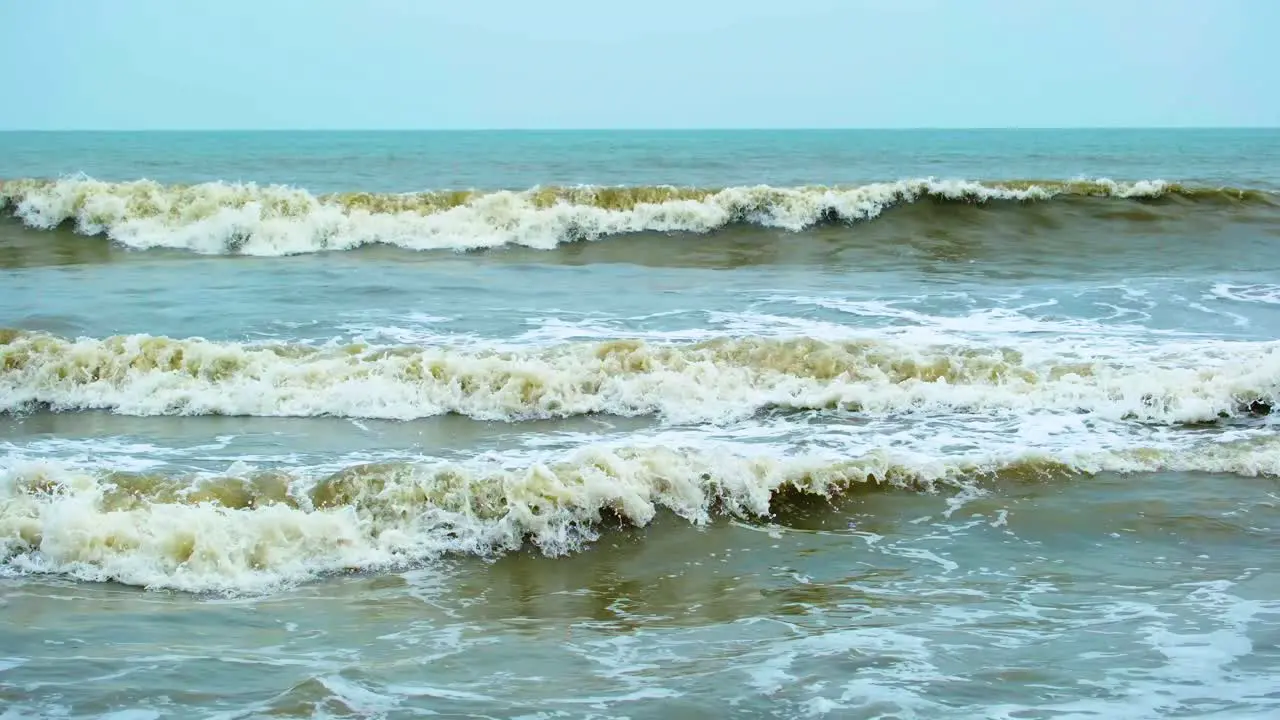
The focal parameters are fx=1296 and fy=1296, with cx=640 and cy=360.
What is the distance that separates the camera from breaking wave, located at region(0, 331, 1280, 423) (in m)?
10.0

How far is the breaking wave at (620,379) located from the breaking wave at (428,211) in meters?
7.99

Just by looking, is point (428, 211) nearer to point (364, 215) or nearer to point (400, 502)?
point (364, 215)

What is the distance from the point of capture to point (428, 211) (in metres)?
20.7

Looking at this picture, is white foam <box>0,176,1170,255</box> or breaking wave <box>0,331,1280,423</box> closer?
breaking wave <box>0,331,1280,423</box>

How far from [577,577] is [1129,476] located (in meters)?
3.72

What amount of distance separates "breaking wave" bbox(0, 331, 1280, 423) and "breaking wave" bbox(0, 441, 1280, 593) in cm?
149

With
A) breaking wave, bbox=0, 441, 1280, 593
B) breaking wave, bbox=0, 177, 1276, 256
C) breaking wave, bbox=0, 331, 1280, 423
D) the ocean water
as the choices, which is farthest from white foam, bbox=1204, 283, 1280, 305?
breaking wave, bbox=0, 441, 1280, 593

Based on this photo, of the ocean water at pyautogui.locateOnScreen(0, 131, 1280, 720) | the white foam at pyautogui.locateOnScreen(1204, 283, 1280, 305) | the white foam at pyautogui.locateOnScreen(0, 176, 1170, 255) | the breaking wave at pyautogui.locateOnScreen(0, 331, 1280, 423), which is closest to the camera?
the ocean water at pyautogui.locateOnScreen(0, 131, 1280, 720)

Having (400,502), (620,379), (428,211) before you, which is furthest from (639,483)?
(428,211)

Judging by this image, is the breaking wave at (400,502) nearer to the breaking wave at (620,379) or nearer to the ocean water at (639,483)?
the ocean water at (639,483)

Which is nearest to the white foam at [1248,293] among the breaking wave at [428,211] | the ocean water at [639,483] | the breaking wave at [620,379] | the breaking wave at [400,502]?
the ocean water at [639,483]

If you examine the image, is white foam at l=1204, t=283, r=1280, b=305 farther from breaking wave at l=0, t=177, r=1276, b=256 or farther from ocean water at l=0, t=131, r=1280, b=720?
breaking wave at l=0, t=177, r=1276, b=256

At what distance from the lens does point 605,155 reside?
5175 centimetres

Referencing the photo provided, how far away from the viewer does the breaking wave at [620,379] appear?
10000 mm
